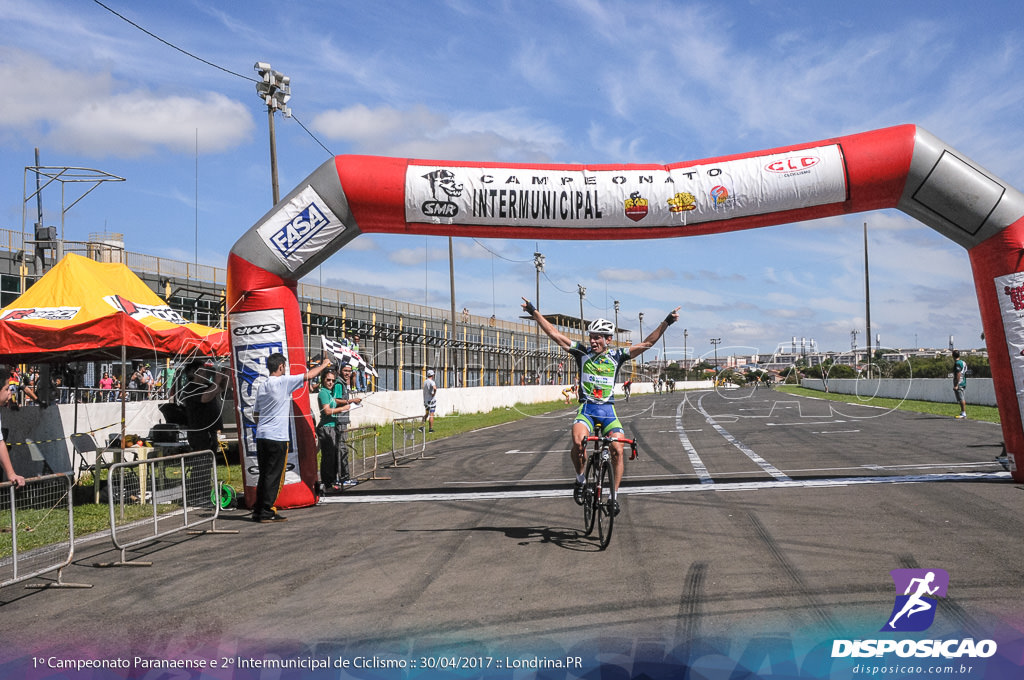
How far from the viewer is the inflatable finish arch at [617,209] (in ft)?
33.1

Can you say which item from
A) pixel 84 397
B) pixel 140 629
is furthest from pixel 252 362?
pixel 84 397

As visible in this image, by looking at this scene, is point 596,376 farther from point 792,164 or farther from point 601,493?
point 792,164

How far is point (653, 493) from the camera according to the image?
10.3 metres

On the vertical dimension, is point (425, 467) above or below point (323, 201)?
below

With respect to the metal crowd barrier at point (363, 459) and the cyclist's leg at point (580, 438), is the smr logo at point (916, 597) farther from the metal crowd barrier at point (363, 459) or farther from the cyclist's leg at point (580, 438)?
the metal crowd barrier at point (363, 459)

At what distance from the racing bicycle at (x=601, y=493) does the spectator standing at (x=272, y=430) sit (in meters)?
3.64

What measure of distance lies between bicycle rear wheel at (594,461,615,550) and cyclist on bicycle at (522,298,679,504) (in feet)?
0.92

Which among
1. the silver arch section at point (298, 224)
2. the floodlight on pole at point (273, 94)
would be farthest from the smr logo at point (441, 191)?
the floodlight on pole at point (273, 94)

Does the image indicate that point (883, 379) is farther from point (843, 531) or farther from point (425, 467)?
point (843, 531)

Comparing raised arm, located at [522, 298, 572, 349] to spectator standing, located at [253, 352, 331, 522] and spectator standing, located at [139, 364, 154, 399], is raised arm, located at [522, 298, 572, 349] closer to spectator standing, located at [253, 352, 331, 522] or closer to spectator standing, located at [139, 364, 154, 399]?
spectator standing, located at [253, 352, 331, 522]

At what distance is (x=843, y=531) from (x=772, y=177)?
5.15 m

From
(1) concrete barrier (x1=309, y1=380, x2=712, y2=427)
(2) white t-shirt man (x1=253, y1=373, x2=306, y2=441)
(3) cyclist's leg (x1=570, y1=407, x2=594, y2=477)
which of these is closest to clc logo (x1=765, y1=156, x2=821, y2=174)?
(3) cyclist's leg (x1=570, y1=407, x2=594, y2=477)

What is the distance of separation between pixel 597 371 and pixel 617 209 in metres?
3.43

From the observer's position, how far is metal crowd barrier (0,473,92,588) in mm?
6508
